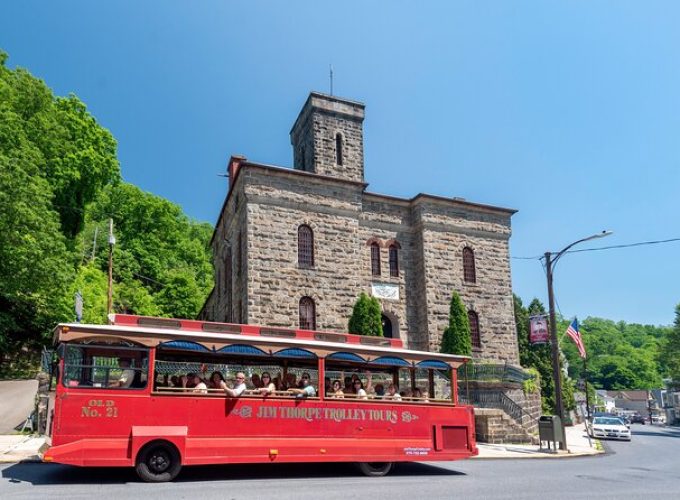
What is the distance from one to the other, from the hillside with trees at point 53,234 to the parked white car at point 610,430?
86.9 ft

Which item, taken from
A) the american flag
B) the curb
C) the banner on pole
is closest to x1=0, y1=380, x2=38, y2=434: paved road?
the curb

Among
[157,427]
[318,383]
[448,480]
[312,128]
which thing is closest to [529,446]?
[448,480]

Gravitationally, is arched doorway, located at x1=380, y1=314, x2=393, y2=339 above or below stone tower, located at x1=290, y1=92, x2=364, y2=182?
below

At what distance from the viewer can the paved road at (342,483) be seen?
8.80 m

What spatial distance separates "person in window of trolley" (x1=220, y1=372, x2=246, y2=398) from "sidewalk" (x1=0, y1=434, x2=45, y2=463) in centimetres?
459

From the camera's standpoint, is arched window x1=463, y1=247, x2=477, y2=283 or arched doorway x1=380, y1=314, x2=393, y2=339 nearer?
arched doorway x1=380, y1=314, x2=393, y2=339

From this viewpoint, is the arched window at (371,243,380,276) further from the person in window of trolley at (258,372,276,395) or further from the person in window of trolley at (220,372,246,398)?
the person in window of trolley at (220,372,246,398)

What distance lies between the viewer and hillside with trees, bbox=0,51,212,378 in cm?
2389

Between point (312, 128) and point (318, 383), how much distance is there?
1840cm

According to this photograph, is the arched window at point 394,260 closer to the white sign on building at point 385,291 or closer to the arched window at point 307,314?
the white sign on building at point 385,291

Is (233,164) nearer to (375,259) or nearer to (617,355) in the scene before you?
(375,259)

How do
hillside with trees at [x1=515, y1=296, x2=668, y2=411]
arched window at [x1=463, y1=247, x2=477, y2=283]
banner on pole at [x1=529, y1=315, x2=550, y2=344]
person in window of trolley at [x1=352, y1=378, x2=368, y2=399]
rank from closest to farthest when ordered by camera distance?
person in window of trolley at [x1=352, y1=378, x2=368, y2=399]
banner on pole at [x1=529, y1=315, x2=550, y2=344]
arched window at [x1=463, y1=247, x2=477, y2=283]
hillside with trees at [x1=515, y1=296, x2=668, y2=411]

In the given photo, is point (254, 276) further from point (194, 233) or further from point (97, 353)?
point (194, 233)

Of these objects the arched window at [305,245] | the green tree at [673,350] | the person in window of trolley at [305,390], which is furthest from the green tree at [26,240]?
the green tree at [673,350]
